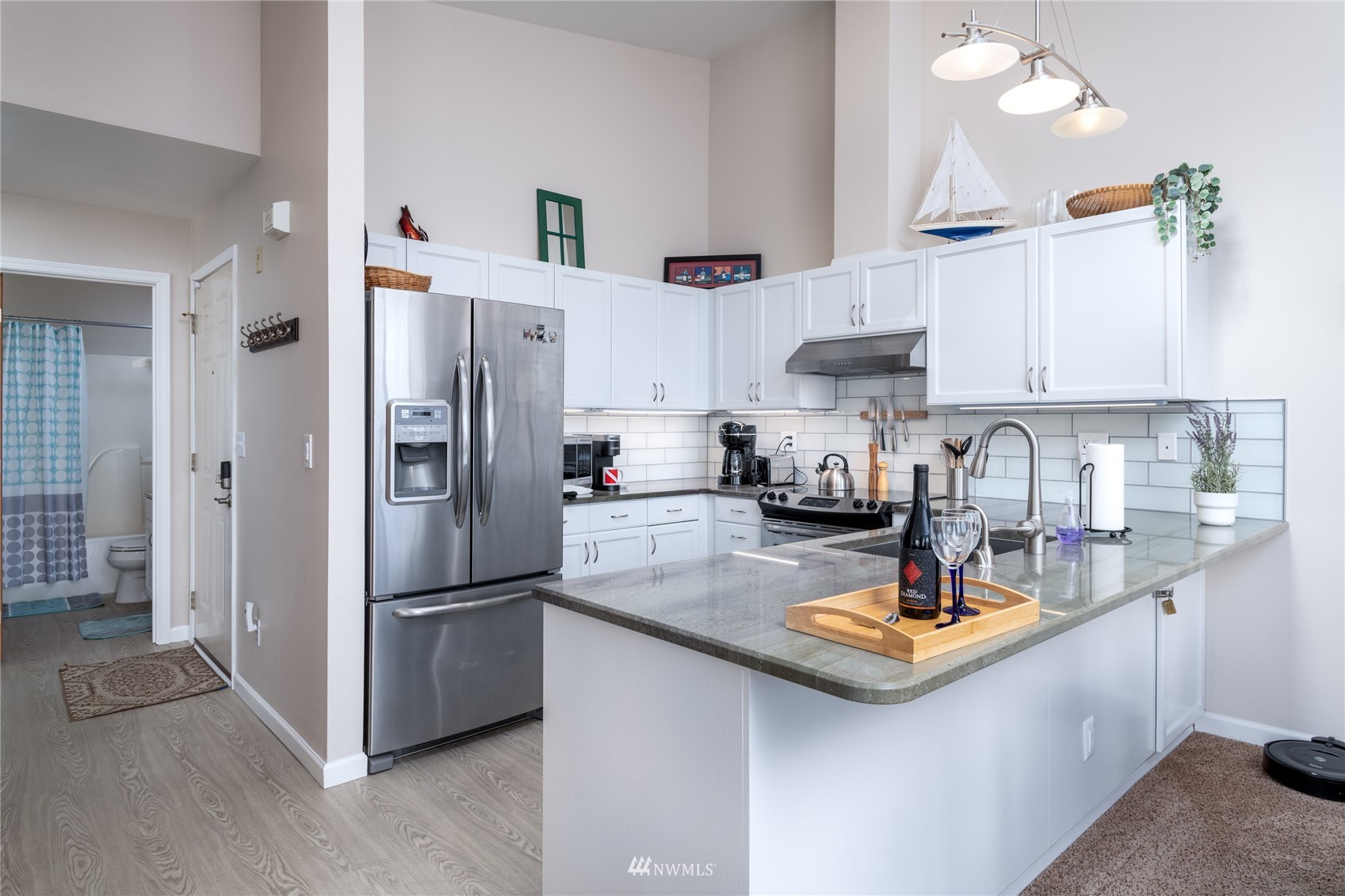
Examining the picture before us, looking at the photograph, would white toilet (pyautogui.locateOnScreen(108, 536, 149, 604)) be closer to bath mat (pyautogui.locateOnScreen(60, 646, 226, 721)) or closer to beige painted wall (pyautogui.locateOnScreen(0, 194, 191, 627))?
beige painted wall (pyautogui.locateOnScreen(0, 194, 191, 627))

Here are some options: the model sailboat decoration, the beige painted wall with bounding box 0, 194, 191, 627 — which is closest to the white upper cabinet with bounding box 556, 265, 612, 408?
the model sailboat decoration

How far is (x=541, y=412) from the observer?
10.1 feet

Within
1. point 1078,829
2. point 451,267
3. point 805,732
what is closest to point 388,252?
→ point 451,267

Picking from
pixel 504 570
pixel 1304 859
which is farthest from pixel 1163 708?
pixel 504 570

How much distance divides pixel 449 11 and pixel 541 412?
2451mm

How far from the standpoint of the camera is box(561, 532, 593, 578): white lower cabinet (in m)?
3.58

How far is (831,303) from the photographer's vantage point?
3.80 metres

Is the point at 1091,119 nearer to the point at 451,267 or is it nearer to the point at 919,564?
the point at 919,564

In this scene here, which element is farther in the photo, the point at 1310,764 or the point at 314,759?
the point at 314,759

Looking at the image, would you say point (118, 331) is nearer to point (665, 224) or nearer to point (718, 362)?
point (665, 224)

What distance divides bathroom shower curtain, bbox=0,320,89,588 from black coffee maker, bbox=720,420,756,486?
181 inches

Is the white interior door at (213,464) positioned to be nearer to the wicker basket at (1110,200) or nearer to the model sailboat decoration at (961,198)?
the model sailboat decoration at (961,198)

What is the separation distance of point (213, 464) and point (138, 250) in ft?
4.21

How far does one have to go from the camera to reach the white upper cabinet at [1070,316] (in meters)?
2.66
